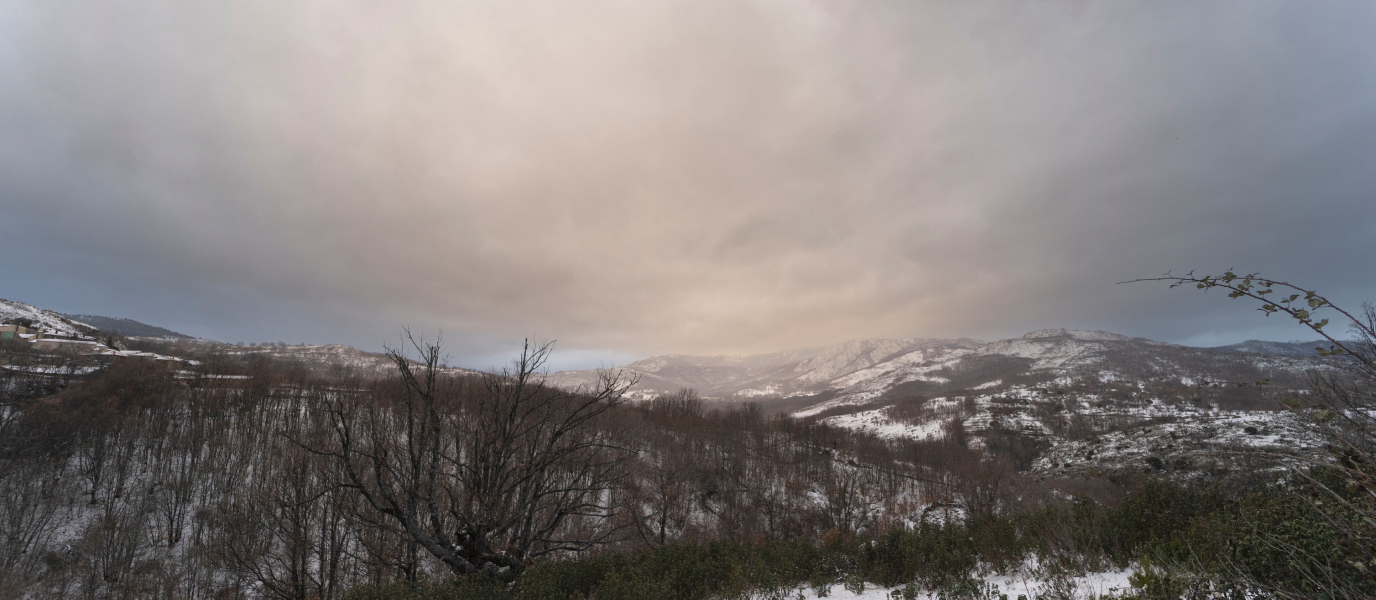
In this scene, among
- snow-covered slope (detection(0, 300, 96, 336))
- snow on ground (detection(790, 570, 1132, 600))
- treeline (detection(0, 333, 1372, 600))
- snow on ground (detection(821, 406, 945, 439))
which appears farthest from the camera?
snow on ground (detection(821, 406, 945, 439))

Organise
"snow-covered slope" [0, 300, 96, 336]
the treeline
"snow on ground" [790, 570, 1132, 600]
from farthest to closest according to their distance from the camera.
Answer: "snow-covered slope" [0, 300, 96, 336]
"snow on ground" [790, 570, 1132, 600]
the treeline

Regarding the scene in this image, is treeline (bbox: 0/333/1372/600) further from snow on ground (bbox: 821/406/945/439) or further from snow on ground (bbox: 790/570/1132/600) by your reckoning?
snow on ground (bbox: 821/406/945/439)

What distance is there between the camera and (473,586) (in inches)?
384

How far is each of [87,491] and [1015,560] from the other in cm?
7427

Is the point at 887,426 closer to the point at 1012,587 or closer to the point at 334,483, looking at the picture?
the point at 1012,587

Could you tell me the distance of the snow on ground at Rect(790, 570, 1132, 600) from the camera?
10.9 metres

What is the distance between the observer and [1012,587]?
1254cm

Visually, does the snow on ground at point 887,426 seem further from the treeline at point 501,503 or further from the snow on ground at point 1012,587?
the snow on ground at point 1012,587

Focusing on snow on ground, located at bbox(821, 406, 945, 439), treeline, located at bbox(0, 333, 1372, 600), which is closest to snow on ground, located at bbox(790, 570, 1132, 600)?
treeline, located at bbox(0, 333, 1372, 600)

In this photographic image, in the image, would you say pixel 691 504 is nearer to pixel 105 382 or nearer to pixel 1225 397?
pixel 105 382

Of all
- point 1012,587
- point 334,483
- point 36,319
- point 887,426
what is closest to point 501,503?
point 1012,587

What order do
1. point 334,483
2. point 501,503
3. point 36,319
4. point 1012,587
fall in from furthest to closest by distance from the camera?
point 36,319
point 334,483
point 1012,587
point 501,503

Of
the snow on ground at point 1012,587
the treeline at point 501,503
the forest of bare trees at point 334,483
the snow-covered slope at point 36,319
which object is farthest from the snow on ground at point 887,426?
the snow-covered slope at point 36,319

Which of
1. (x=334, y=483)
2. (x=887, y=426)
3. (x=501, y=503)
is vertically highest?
(x=501, y=503)
